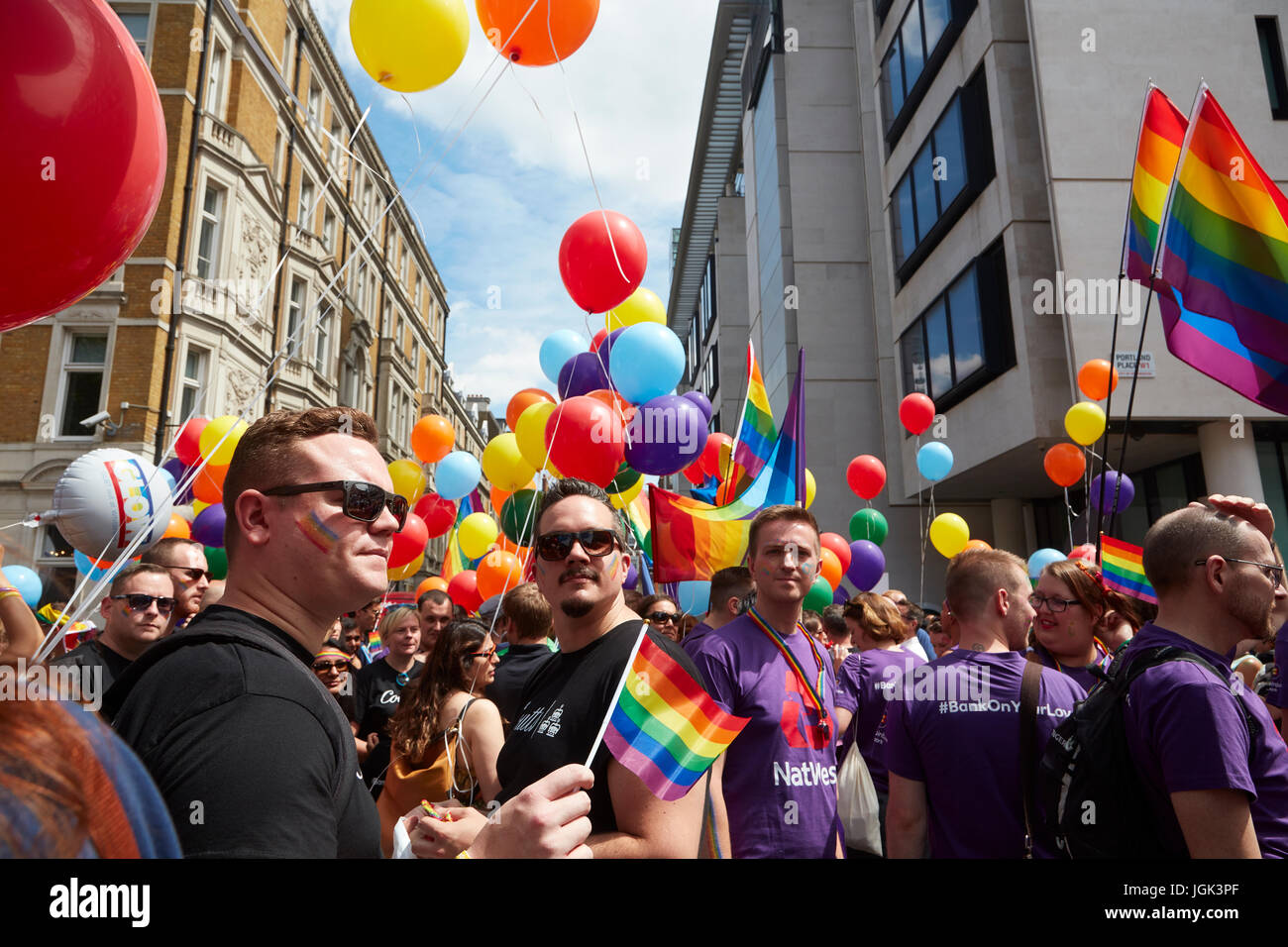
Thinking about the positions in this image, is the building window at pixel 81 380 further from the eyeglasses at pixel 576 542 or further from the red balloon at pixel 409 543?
the eyeglasses at pixel 576 542

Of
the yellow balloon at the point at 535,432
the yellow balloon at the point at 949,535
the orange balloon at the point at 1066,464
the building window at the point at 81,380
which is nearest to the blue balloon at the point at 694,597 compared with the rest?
the yellow balloon at the point at 535,432

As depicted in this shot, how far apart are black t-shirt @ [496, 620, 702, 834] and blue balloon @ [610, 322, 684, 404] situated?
411cm

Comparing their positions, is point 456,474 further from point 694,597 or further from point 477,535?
point 694,597

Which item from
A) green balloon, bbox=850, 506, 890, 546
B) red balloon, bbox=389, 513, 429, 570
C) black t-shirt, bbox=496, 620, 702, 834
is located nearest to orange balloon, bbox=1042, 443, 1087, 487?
green balloon, bbox=850, 506, 890, 546

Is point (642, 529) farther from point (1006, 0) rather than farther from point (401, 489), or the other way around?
point (1006, 0)

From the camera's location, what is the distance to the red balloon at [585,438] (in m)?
5.66

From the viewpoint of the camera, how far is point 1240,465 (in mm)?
11617

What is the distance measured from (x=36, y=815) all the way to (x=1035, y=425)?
515 inches

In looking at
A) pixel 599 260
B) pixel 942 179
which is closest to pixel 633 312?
pixel 599 260

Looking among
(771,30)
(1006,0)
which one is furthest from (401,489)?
(771,30)

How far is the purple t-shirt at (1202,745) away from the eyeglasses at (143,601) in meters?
3.89

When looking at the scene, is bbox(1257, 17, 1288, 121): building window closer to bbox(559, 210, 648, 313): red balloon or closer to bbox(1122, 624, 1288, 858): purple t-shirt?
bbox(559, 210, 648, 313): red balloon

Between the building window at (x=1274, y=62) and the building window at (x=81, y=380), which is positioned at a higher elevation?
the building window at (x=1274, y=62)

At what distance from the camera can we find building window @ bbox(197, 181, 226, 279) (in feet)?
59.8
